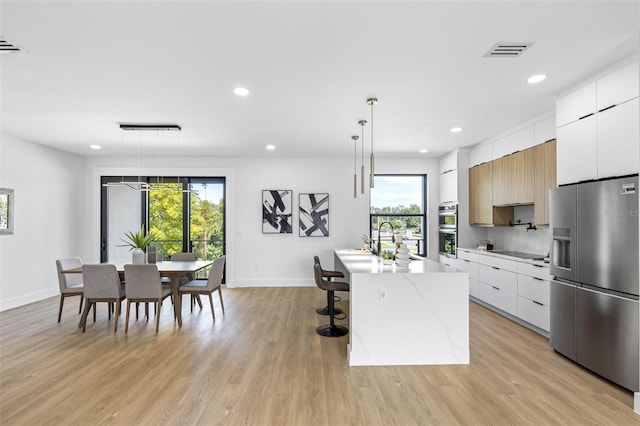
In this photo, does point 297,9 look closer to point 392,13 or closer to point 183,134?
point 392,13

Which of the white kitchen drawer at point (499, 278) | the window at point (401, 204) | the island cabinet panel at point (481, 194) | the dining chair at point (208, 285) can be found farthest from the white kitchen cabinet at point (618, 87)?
the dining chair at point (208, 285)

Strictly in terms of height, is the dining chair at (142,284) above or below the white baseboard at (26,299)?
above

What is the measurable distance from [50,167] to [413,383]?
22.3 feet

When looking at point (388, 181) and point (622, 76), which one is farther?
point (388, 181)

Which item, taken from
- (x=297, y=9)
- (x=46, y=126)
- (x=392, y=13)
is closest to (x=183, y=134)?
(x=46, y=126)

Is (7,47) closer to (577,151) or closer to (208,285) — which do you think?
(208,285)

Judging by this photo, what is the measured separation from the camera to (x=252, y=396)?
2625 mm

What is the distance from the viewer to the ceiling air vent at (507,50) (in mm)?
2479

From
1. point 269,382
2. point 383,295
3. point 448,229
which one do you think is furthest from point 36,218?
point 448,229

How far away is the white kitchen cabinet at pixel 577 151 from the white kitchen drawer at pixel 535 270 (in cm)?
104

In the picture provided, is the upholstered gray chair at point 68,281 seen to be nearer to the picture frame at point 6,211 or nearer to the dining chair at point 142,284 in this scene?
the dining chair at point 142,284

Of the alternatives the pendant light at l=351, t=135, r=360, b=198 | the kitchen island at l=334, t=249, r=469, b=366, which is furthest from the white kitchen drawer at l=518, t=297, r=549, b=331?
the pendant light at l=351, t=135, r=360, b=198

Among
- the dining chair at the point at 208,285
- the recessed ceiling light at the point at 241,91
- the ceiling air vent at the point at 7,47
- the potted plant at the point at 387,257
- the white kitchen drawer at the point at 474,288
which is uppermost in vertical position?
the recessed ceiling light at the point at 241,91

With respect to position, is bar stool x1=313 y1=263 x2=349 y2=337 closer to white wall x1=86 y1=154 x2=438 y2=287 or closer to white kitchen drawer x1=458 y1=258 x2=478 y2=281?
white kitchen drawer x1=458 y1=258 x2=478 y2=281
